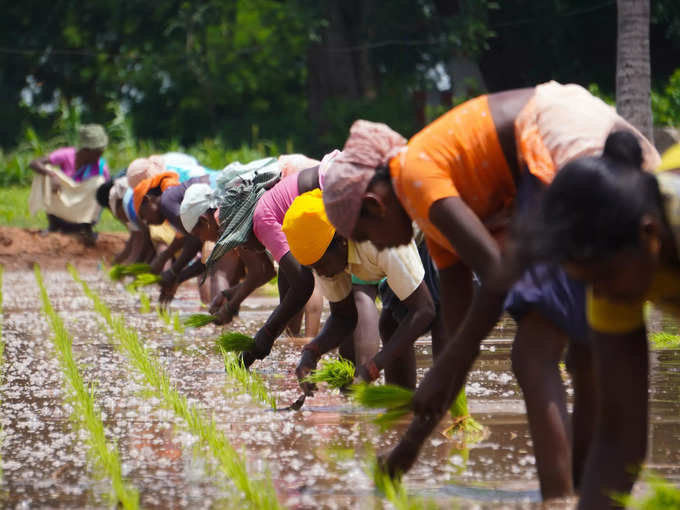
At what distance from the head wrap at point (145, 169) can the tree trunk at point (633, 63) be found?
4.47m

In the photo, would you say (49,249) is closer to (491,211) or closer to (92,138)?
(92,138)

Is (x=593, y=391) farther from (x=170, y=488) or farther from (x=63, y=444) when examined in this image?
(x=63, y=444)

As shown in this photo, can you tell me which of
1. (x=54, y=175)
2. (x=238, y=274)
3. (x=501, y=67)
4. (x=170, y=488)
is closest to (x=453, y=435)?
(x=170, y=488)

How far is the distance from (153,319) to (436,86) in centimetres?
1615

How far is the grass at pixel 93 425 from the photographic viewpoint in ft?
12.9

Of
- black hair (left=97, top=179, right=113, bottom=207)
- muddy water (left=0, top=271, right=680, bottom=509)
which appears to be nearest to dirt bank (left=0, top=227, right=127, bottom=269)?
black hair (left=97, top=179, right=113, bottom=207)

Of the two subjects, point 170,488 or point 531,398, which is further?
point 170,488

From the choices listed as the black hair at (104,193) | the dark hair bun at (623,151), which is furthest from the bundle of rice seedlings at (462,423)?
the black hair at (104,193)

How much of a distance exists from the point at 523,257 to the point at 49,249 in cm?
1608

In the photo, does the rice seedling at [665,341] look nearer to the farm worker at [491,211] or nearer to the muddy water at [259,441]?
the muddy water at [259,441]

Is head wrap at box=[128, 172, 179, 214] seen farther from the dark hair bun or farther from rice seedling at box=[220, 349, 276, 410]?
the dark hair bun

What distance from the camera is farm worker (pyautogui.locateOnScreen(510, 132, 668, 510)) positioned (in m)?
2.67

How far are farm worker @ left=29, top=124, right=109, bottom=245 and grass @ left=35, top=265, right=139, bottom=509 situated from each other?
9122mm

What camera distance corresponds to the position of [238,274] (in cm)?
997
